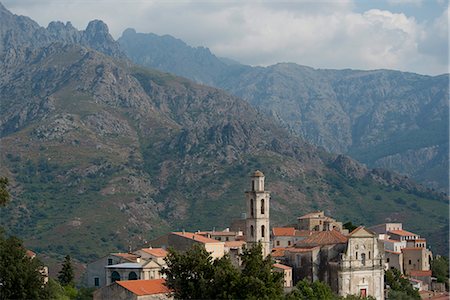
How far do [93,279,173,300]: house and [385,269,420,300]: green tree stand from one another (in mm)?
30273

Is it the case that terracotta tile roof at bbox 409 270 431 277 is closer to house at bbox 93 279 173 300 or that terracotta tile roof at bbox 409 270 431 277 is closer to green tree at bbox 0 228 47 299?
house at bbox 93 279 173 300

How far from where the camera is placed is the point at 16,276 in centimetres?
6122

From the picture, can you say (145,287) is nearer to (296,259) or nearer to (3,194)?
(296,259)

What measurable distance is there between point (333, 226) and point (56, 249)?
75.8 metres

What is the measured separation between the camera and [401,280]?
10594cm

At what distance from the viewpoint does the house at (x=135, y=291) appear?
78438 millimetres

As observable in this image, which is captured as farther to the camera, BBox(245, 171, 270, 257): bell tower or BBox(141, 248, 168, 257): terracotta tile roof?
BBox(141, 248, 168, 257): terracotta tile roof

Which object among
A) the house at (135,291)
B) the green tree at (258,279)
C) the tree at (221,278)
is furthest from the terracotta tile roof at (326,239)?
the green tree at (258,279)

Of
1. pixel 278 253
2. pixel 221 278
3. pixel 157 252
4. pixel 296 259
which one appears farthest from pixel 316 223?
pixel 221 278

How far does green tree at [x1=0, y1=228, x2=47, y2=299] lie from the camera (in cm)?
6056

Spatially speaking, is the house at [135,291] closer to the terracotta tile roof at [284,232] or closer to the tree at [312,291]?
the tree at [312,291]

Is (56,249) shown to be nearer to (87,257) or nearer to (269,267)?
(87,257)

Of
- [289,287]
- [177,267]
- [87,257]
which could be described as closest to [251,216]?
[289,287]

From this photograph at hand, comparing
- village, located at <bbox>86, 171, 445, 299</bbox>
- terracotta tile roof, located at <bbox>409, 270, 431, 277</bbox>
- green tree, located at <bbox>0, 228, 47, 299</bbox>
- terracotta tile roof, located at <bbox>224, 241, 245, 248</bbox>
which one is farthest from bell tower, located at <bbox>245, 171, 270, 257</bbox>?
green tree, located at <bbox>0, 228, 47, 299</bbox>
